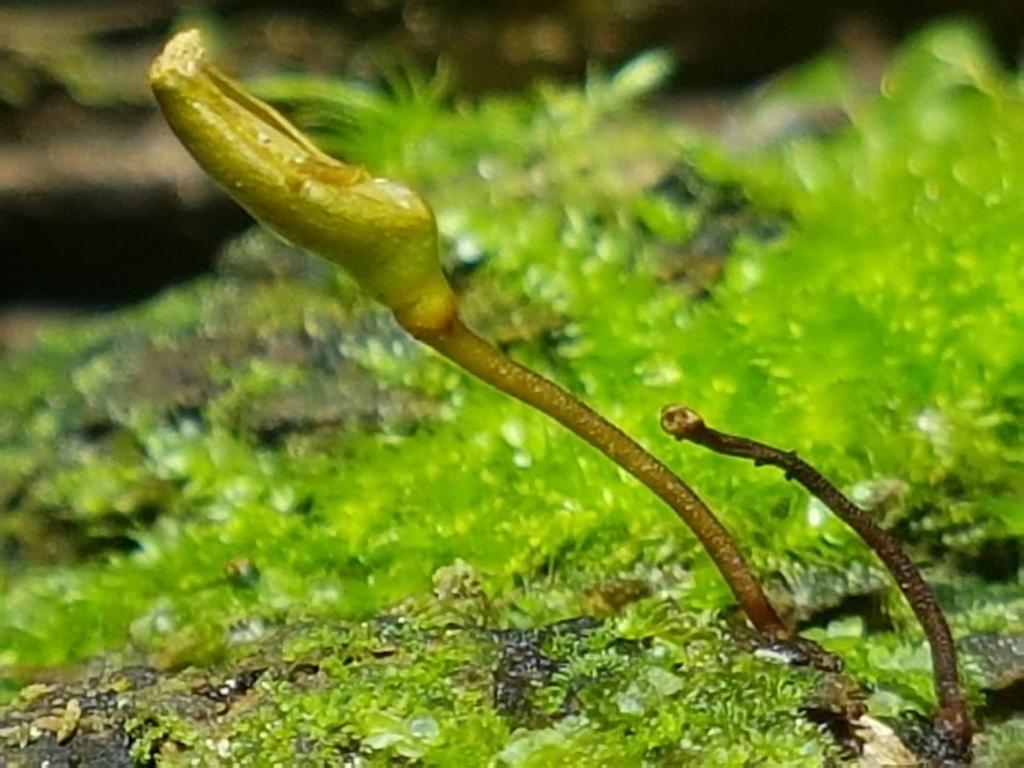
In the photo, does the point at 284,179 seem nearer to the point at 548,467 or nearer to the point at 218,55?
the point at 548,467

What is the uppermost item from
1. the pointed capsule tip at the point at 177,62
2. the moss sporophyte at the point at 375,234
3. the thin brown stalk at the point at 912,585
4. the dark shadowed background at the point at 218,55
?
the dark shadowed background at the point at 218,55

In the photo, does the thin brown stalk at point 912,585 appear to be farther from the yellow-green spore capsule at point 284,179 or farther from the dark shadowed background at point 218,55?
the dark shadowed background at point 218,55

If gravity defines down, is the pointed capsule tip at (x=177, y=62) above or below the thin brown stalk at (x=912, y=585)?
above

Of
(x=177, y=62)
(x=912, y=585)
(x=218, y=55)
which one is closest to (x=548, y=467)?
(x=912, y=585)

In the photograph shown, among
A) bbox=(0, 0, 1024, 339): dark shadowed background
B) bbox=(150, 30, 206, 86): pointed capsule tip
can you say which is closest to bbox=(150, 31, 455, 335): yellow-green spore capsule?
bbox=(150, 30, 206, 86): pointed capsule tip

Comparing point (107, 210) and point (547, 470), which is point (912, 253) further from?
point (107, 210)

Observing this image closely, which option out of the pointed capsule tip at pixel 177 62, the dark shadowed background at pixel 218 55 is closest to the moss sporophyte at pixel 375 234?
the pointed capsule tip at pixel 177 62

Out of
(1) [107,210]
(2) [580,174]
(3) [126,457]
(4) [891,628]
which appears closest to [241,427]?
(3) [126,457]

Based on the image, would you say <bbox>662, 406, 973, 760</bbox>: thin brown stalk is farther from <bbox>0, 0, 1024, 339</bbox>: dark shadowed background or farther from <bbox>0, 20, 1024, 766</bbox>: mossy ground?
<bbox>0, 0, 1024, 339</bbox>: dark shadowed background
